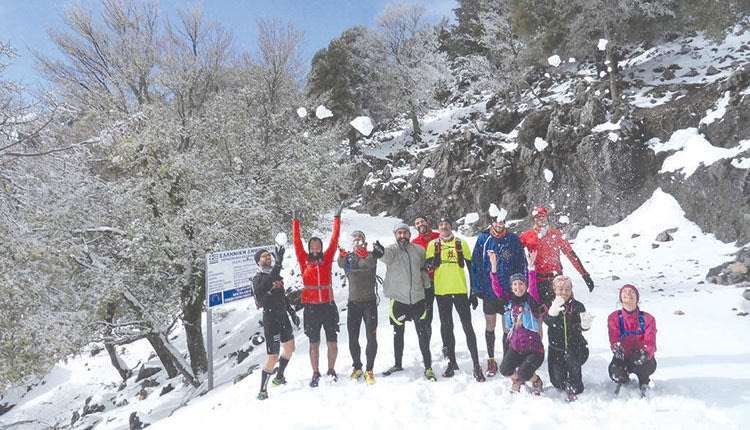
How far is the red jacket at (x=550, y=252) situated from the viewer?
5.74 metres

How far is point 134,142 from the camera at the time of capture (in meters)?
9.73

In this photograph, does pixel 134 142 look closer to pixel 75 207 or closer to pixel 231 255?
pixel 75 207

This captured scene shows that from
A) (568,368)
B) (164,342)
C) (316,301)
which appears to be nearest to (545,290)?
(568,368)

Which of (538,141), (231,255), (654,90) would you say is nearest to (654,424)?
(231,255)

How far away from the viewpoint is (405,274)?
5.66 meters

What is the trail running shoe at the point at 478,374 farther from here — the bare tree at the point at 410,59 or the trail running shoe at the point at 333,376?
the bare tree at the point at 410,59

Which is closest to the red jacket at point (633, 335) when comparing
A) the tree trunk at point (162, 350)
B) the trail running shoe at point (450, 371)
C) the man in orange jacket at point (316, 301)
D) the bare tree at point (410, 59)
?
the trail running shoe at point (450, 371)

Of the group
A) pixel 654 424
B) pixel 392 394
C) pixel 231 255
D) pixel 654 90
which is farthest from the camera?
pixel 654 90

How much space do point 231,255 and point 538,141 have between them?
18.0 meters

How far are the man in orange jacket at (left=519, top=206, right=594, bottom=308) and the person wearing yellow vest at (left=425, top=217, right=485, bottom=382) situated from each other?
1048 millimetres

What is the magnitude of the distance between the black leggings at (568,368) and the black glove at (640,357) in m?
0.53

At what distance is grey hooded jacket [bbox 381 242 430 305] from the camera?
18.4 feet

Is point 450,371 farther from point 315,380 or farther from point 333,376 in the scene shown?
point 315,380

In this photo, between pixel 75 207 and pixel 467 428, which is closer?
pixel 467 428
